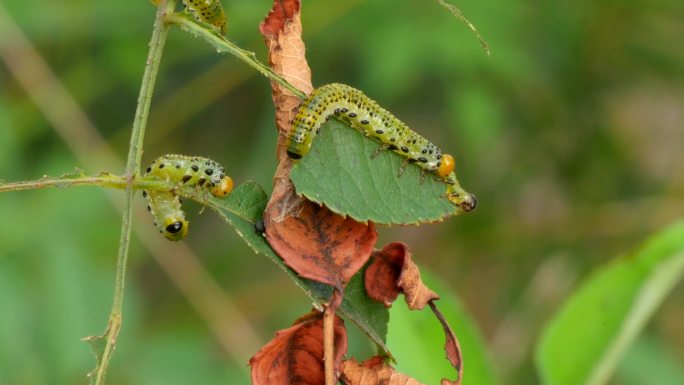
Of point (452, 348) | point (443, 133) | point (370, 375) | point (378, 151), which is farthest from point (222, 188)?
point (443, 133)

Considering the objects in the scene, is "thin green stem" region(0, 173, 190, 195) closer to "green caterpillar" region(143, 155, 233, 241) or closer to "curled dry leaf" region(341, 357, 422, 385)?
"green caterpillar" region(143, 155, 233, 241)

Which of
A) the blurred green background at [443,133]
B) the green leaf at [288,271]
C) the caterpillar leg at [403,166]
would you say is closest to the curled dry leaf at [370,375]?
the green leaf at [288,271]

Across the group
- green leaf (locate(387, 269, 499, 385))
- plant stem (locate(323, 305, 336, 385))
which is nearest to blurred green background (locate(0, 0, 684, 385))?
green leaf (locate(387, 269, 499, 385))

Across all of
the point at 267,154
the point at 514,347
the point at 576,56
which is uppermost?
the point at 576,56

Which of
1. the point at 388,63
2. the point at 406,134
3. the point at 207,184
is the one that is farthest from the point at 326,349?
the point at 388,63

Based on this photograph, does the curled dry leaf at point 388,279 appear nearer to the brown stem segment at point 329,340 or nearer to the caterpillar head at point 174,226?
the brown stem segment at point 329,340

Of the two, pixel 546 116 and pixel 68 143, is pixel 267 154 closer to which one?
pixel 68 143

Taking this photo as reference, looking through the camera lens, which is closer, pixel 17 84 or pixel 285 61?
pixel 285 61

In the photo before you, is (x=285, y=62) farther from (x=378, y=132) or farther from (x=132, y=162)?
(x=132, y=162)
